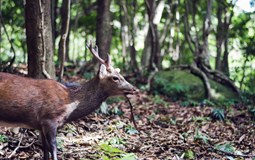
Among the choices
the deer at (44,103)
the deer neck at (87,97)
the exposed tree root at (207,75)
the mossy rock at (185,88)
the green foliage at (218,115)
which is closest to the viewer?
the deer at (44,103)

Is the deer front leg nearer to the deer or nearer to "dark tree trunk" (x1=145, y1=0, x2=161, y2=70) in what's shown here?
the deer

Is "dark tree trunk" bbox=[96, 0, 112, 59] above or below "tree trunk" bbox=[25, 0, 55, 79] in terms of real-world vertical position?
above

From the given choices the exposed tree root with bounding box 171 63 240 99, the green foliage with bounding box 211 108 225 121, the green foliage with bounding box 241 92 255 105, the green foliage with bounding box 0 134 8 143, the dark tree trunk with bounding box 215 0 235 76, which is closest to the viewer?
the green foliage with bounding box 0 134 8 143

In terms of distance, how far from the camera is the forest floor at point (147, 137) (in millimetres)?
6199

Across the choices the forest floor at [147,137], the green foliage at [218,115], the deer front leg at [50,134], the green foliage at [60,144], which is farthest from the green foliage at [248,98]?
the deer front leg at [50,134]

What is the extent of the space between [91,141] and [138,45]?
16.1 m

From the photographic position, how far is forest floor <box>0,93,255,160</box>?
20.3ft

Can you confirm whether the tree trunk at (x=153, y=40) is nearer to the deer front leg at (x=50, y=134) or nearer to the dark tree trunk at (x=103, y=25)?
the dark tree trunk at (x=103, y=25)

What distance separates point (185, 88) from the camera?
12375 millimetres

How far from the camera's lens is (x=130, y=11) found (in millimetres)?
18469

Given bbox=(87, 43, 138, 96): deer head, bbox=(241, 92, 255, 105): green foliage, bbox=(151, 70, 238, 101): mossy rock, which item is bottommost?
bbox=(241, 92, 255, 105): green foliage

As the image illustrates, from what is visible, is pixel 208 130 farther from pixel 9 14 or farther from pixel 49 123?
pixel 9 14

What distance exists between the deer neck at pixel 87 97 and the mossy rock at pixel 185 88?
20.6 ft

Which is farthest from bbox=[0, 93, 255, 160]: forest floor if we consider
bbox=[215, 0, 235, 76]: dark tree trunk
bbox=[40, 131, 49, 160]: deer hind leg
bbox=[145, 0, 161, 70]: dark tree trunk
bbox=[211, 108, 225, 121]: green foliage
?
bbox=[215, 0, 235, 76]: dark tree trunk
